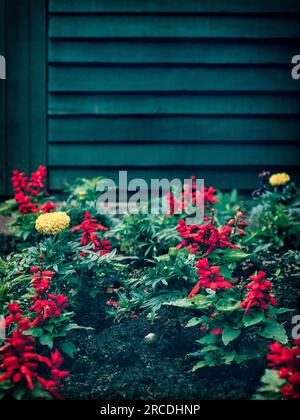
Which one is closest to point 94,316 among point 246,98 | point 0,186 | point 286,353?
point 286,353

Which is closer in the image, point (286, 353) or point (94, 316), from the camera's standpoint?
point (286, 353)

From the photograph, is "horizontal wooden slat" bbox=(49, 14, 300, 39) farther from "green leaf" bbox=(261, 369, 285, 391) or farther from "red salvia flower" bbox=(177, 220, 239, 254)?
"green leaf" bbox=(261, 369, 285, 391)

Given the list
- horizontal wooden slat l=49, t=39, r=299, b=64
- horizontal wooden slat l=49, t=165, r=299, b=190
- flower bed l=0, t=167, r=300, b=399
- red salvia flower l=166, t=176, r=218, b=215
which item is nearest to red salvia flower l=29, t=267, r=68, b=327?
flower bed l=0, t=167, r=300, b=399

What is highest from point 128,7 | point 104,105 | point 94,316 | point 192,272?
point 128,7

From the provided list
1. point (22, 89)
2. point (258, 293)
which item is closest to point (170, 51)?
point (22, 89)

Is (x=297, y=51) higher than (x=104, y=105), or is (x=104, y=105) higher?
(x=297, y=51)

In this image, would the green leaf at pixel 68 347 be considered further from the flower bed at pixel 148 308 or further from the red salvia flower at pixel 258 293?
the red salvia flower at pixel 258 293

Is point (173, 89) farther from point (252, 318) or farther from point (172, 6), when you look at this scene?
point (252, 318)

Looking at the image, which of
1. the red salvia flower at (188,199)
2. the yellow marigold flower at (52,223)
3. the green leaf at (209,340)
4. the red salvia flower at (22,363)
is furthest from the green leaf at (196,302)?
the red salvia flower at (188,199)

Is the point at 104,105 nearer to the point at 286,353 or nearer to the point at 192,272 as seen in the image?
the point at 192,272

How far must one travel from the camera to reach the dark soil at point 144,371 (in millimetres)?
2551

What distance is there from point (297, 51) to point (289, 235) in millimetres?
1703
